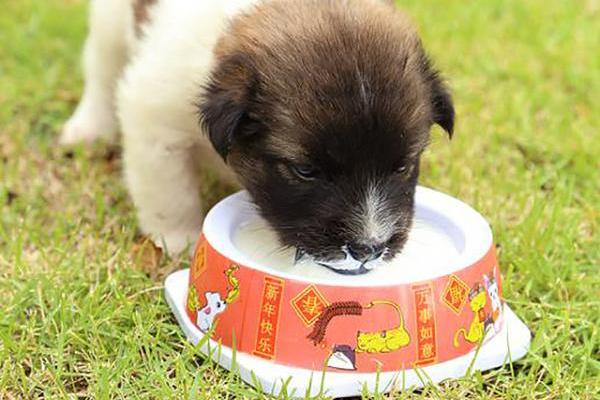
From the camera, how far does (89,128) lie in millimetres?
6121

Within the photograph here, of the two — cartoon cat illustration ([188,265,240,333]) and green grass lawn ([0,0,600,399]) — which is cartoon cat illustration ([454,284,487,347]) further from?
cartoon cat illustration ([188,265,240,333])

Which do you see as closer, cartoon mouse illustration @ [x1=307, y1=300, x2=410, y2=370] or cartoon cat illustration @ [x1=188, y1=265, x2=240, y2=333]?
cartoon mouse illustration @ [x1=307, y1=300, x2=410, y2=370]

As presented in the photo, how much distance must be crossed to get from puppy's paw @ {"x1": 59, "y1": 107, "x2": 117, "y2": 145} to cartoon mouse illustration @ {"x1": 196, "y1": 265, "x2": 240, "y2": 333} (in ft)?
7.98

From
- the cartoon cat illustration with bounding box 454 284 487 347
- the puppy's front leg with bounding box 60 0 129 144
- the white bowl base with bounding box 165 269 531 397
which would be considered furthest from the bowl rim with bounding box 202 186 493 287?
the puppy's front leg with bounding box 60 0 129 144

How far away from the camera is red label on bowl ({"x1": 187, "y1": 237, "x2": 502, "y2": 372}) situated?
365 cm

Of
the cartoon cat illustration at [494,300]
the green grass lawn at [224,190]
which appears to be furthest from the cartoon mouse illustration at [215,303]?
the cartoon cat illustration at [494,300]

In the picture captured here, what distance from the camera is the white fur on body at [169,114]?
14.8 ft

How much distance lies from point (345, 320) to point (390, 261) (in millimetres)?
389

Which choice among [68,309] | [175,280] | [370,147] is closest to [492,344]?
[370,147]

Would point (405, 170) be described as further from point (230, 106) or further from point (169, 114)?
point (169, 114)

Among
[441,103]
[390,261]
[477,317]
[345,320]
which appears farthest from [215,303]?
[441,103]

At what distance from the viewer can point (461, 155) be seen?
5.86 m

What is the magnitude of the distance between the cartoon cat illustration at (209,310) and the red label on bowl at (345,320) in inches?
0.8

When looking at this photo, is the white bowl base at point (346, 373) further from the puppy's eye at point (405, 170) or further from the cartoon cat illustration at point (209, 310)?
the puppy's eye at point (405, 170)
